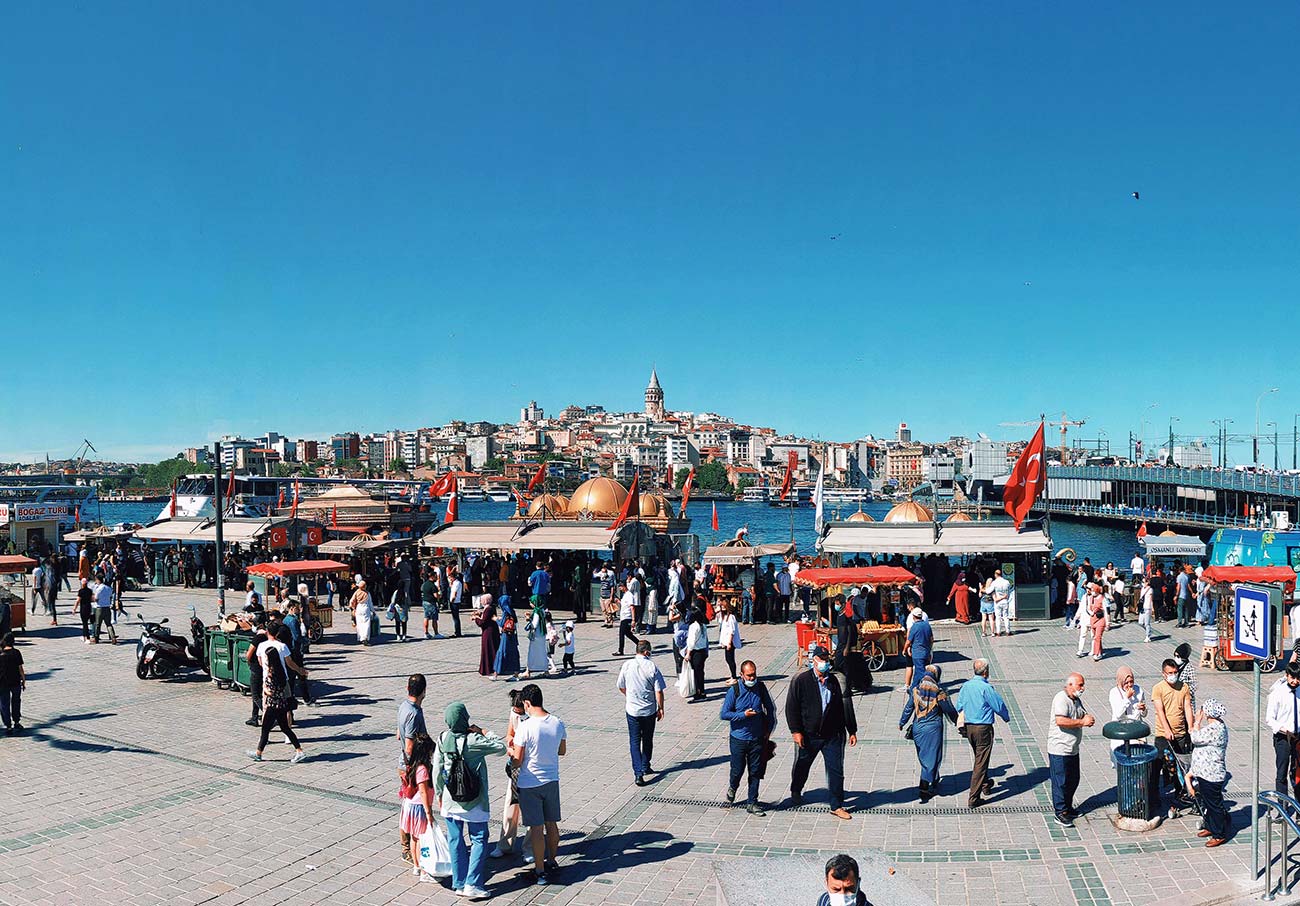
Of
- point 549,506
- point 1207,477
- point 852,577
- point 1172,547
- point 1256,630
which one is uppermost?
point 1256,630

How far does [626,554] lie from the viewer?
24078 millimetres

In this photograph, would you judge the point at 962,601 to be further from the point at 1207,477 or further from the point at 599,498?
the point at 1207,477

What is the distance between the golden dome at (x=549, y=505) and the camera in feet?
118

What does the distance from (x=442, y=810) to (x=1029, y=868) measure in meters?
4.18

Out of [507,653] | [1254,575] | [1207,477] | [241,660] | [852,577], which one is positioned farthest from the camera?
[1207,477]

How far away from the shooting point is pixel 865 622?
582 inches

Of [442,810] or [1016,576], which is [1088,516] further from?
→ [442,810]

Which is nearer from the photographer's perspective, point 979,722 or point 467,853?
point 467,853

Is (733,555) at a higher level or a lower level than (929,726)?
lower

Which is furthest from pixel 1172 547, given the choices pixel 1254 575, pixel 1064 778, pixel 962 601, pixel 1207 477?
pixel 1207 477

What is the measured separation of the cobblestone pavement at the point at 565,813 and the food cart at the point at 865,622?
1.39m

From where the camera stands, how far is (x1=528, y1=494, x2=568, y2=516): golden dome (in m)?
36.0

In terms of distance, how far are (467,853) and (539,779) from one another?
668 millimetres

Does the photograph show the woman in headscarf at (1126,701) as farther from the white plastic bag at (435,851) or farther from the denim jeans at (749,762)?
the white plastic bag at (435,851)
